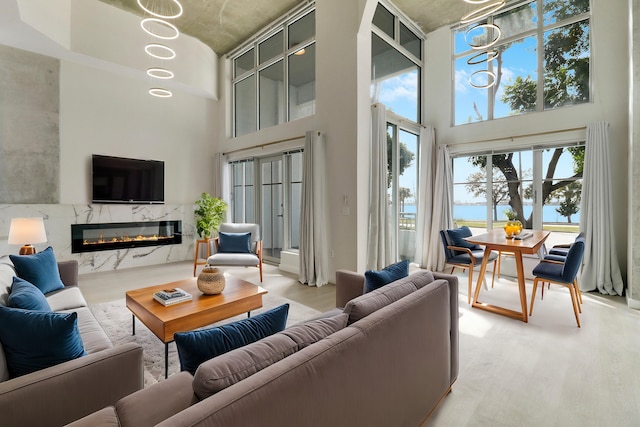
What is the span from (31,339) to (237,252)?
371cm

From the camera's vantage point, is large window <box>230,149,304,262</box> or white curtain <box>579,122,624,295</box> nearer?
white curtain <box>579,122,624,295</box>

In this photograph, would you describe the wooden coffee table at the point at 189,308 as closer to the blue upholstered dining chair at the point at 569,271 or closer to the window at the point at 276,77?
the blue upholstered dining chair at the point at 569,271

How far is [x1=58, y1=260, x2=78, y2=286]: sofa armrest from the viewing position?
3.12 meters

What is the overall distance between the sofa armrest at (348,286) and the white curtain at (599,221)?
3.90 metres

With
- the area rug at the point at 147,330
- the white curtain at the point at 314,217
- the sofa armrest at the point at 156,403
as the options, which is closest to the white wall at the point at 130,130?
the area rug at the point at 147,330

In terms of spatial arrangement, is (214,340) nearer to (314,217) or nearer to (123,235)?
(314,217)

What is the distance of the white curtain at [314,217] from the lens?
15.6 feet

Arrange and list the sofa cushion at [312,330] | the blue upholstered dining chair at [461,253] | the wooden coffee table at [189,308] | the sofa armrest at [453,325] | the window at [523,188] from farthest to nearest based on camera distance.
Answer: the window at [523,188], the blue upholstered dining chair at [461,253], the wooden coffee table at [189,308], the sofa armrest at [453,325], the sofa cushion at [312,330]

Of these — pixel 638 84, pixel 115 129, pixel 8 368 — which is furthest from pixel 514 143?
pixel 115 129

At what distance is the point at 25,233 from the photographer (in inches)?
126

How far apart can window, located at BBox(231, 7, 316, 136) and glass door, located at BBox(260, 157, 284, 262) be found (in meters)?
0.91

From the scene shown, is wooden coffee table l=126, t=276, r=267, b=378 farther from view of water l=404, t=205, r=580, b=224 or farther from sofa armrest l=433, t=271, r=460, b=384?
view of water l=404, t=205, r=580, b=224

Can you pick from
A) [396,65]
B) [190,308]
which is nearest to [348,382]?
[190,308]

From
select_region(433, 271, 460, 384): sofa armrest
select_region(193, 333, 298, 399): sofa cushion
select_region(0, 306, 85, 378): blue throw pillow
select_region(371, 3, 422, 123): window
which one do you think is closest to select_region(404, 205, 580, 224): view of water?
select_region(371, 3, 422, 123): window
